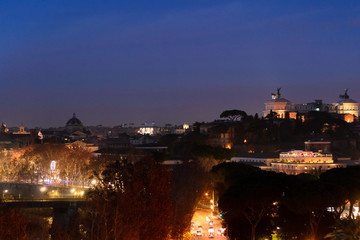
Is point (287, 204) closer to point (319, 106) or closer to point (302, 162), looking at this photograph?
point (302, 162)

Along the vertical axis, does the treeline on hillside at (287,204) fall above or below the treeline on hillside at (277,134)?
A: below

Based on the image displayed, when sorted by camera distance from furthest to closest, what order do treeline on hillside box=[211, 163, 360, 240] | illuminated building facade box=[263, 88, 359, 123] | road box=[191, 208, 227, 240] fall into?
1. illuminated building facade box=[263, 88, 359, 123]
2. road box=[191, 208, 227, 240]
3. treeline on hillside box=[211, 163, 360, 240]

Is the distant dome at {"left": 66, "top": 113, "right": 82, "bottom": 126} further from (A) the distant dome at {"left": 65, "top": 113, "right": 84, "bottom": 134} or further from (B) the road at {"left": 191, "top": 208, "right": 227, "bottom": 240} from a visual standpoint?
(B) the road at {"left": 191, "top": 208, "right": 227, "bottom": 240}

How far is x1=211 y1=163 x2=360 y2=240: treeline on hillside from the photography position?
120ft

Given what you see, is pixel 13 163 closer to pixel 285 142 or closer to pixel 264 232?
pixel 285 142

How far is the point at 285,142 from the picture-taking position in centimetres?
9519

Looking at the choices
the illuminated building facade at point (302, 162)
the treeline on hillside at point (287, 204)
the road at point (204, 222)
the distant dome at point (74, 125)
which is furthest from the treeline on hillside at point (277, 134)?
the distant dome at point (74, 125)

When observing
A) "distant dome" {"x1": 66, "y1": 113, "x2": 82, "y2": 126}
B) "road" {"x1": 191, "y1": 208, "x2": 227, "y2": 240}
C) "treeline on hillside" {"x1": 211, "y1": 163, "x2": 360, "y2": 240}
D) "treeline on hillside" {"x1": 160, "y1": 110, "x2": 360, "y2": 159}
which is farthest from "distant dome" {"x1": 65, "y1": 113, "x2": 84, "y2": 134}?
"treeline on hillside" {"x1": 211, "y1": 163, "x2": 360, "y2": 240}

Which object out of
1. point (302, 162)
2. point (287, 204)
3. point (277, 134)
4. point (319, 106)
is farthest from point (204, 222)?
point (319, 106)

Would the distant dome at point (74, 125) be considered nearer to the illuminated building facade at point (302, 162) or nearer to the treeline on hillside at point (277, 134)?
the treeline on hillside at point (277, 134)

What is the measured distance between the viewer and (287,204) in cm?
3769

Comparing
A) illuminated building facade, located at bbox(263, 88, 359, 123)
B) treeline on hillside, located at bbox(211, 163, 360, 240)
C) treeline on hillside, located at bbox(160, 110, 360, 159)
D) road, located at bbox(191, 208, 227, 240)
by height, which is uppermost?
illuminated building facade, located at bbox(263, 88, 359, 123)

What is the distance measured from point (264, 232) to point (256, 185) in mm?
2804

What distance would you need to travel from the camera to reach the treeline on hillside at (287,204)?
3650 centimetres
